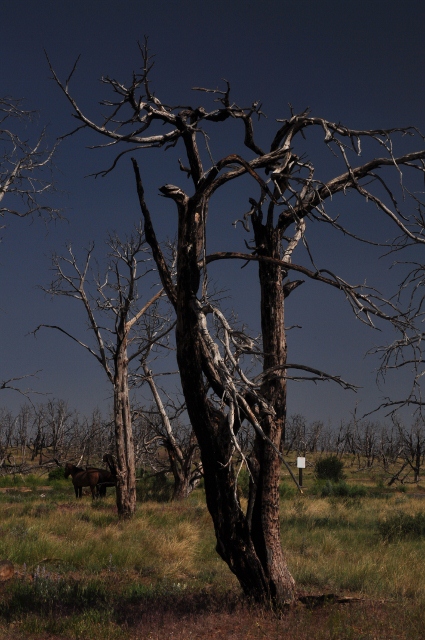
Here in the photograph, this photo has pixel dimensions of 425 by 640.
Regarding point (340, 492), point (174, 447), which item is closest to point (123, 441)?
point (174, 447)

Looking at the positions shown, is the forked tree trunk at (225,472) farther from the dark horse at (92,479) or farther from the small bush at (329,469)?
the small bush at (329,469)

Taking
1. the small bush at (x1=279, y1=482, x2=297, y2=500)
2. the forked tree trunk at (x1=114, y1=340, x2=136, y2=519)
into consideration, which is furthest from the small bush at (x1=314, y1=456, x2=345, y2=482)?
the forked tree trunk at (x1=114, y1=340, x2=136, y2=519)

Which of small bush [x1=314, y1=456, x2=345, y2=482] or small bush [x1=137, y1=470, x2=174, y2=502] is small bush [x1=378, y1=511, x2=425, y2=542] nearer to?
small bush [x1=137, y1=470, x2=174, y2=502]

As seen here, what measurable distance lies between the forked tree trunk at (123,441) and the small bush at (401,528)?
268 inches

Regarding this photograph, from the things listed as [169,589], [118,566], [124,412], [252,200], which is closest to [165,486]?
[124,412]

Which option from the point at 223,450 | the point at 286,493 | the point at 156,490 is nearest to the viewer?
the point at 223,450

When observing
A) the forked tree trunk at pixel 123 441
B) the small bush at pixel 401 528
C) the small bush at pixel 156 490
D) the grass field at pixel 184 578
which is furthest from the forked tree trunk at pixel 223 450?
the small bush at pixel 156 490

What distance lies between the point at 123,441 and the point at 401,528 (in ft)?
25.6

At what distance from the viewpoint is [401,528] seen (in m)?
15.1

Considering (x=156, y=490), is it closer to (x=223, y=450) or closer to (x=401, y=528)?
(x=401, y=528)

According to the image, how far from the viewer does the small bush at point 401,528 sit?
1444cm

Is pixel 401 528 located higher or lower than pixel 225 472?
lower

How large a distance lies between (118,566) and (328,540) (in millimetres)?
4609

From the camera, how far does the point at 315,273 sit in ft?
25.0
